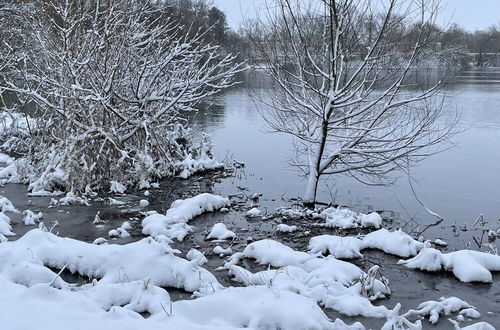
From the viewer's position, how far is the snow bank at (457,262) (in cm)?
662

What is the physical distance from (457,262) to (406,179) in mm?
6419

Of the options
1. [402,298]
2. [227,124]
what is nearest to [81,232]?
[402,298]

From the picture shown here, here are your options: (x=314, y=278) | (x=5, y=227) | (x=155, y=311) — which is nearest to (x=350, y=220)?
(x=314, y=278)

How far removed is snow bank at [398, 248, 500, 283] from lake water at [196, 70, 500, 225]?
108 inches

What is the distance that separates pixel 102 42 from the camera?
11.6 metres

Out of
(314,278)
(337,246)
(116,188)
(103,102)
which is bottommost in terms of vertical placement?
(337,246)

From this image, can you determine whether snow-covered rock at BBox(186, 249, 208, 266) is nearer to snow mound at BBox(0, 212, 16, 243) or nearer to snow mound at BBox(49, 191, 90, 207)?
snow mound at BBox(0, 212, 16, 243)

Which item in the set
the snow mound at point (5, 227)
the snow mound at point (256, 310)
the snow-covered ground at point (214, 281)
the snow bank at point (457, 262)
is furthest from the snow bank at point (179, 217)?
the snow bank at point (457, 262)

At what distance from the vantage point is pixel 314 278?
6.00 metres

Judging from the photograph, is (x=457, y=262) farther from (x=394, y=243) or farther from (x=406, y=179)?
(x=406, y=179)

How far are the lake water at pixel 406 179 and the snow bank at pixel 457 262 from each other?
108 inches

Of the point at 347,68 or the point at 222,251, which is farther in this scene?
the point at 347,68

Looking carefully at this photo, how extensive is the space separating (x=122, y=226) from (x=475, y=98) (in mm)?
25681

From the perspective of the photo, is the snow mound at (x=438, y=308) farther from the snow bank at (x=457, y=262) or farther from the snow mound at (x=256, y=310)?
the snow mound at (x=256, y=310)
